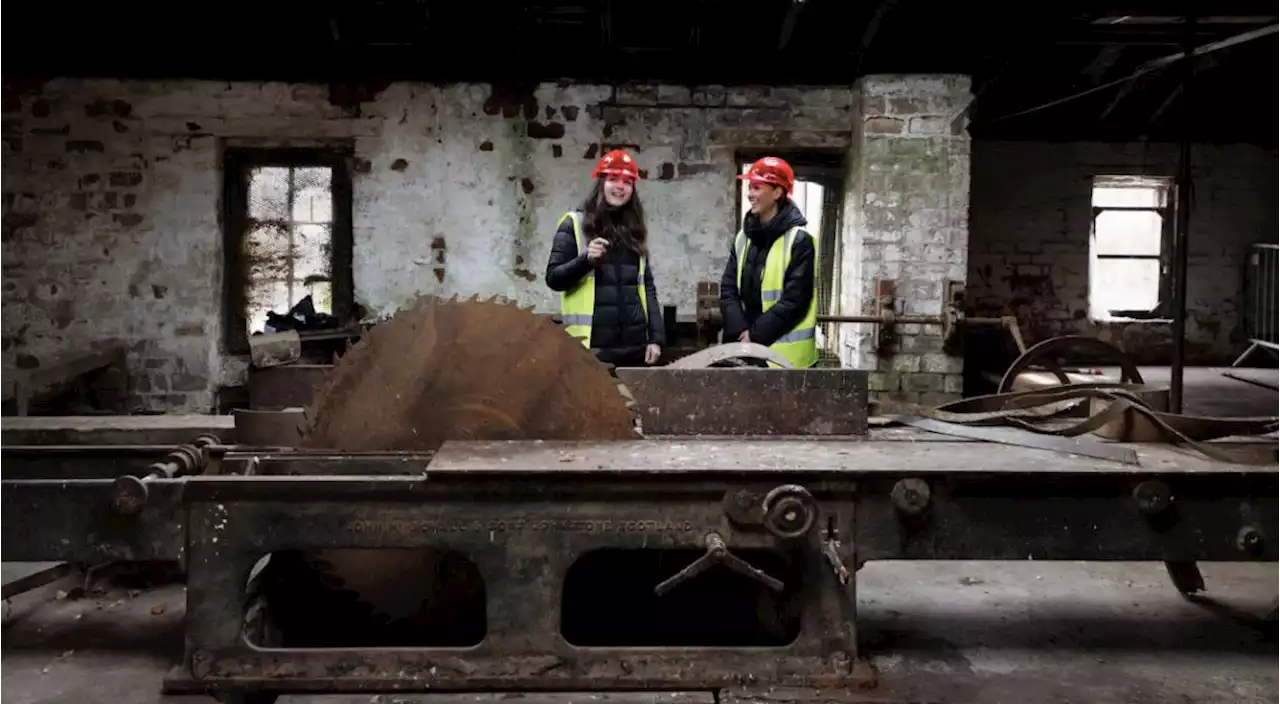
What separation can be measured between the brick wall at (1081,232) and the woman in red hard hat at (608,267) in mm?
6713

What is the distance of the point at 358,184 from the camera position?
7762mm

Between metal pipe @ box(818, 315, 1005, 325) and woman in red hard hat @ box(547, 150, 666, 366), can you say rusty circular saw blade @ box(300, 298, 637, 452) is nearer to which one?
woman in red hard hat @ box(547, 150, 666, 366)

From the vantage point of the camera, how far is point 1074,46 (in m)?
7.85

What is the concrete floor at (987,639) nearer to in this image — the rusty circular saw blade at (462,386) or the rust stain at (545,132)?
the rusty circular saw blade at (462,386)

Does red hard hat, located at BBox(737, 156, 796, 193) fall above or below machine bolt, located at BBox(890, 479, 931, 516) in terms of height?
above

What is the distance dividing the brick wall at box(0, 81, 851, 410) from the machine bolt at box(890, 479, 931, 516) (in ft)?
17.1

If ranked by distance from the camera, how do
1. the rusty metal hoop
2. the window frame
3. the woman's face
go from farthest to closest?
the window frame < the woman's face < the rusty metal hoop

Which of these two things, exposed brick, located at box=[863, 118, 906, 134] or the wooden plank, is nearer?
the wooden plank

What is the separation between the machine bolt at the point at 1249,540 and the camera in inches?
107

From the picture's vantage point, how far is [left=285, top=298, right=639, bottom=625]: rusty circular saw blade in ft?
9.94

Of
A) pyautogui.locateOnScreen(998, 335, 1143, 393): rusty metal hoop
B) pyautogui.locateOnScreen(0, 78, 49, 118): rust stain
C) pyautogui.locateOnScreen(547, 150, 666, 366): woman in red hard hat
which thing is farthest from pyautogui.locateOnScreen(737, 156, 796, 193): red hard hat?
pyautogui.locateOnScreen(0, 78, 49, 118): rust stain

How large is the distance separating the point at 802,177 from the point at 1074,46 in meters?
2.13

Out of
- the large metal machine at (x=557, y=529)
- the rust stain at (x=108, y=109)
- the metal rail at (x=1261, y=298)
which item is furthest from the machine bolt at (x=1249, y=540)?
the metal rail at (x=1261, y=298)

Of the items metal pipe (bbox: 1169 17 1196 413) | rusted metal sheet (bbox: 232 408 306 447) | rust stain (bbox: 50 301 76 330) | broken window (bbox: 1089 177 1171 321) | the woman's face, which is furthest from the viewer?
broken window (bbox: 1089 177 1171 321)
